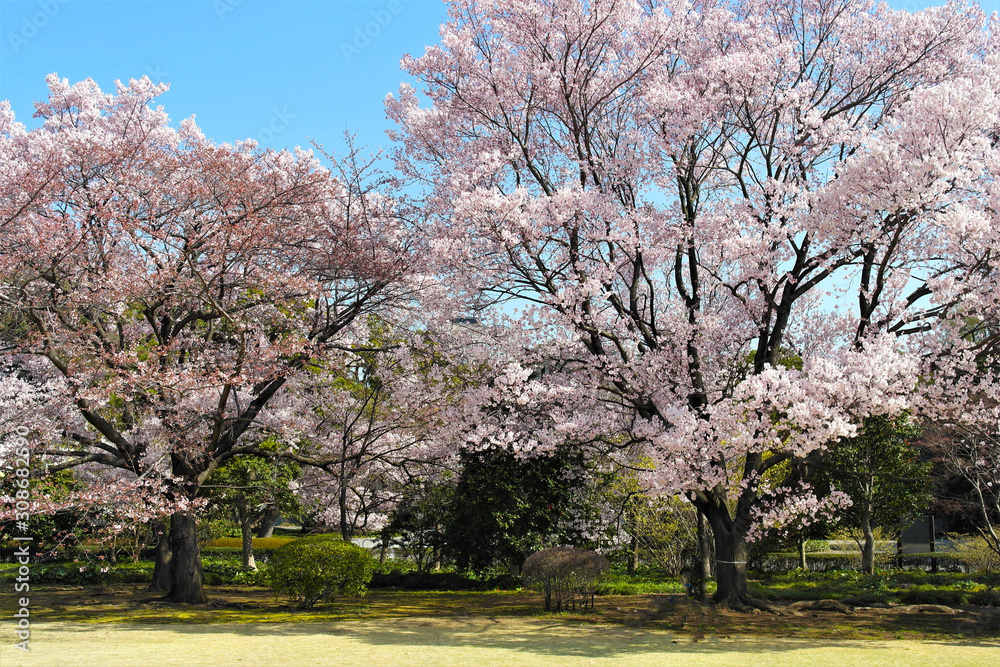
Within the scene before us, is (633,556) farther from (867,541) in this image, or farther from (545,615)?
(545,615)

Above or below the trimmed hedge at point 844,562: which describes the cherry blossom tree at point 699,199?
above

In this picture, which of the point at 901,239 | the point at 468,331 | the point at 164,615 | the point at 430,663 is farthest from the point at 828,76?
the point at 164,615

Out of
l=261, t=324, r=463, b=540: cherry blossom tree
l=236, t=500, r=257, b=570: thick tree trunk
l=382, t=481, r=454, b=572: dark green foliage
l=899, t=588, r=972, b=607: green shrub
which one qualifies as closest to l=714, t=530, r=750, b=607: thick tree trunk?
l=899, t=588, r=972, b=607: green shrub

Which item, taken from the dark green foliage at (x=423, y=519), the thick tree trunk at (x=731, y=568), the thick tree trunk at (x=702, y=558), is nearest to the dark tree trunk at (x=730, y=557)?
the thick tree trunk at (x=731, y=568)

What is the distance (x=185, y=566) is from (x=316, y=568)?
2490 mm

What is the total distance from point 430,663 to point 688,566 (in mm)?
10492

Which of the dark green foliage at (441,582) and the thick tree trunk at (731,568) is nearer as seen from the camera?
the thick tree trunk at (731,568)

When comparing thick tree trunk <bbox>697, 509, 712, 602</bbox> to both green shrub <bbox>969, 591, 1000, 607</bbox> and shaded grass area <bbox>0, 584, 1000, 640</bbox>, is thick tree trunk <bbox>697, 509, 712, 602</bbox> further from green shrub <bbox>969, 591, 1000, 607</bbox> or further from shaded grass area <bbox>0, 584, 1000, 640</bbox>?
green shrub <bbox>969, 591, 1000, 607</bbox>

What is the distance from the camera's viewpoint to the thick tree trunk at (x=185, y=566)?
1249 centimetres

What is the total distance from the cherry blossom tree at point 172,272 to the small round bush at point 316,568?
5.68ft

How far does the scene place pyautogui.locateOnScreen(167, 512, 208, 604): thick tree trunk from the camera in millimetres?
12492

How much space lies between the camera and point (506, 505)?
14.9 metres

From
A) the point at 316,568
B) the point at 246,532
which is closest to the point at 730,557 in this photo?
the point at 316,568

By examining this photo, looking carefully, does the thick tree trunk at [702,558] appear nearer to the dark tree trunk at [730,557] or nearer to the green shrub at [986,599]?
the dark tree trunk at [730,557]
